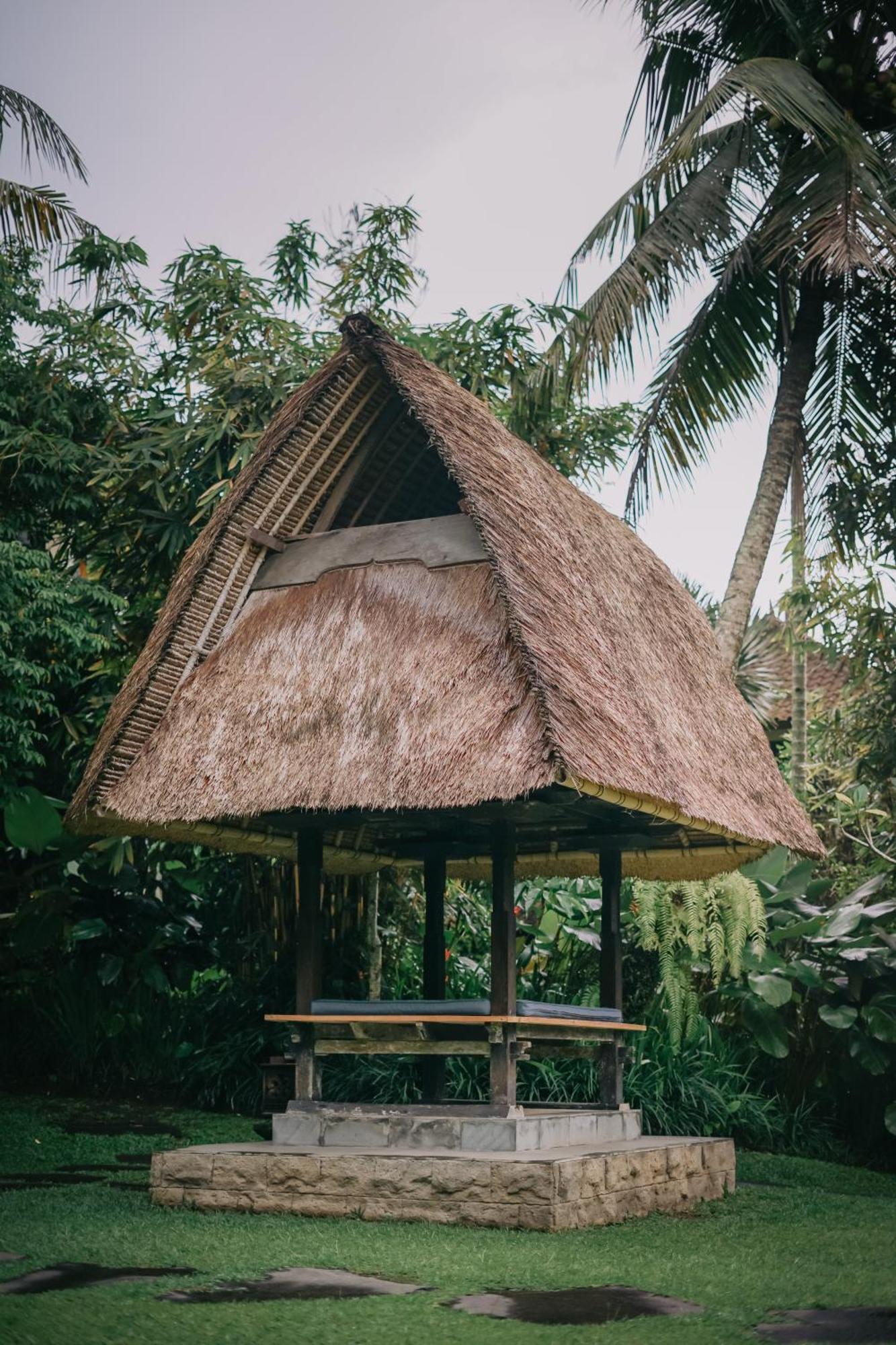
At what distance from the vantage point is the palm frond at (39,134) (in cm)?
1158

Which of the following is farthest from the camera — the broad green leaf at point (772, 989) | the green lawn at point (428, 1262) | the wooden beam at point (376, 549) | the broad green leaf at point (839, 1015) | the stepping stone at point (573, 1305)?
the broad green leaf at point (772, 989)

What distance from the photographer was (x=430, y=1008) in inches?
269

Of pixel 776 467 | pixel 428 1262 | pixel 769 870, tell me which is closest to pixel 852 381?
pixel 776 467

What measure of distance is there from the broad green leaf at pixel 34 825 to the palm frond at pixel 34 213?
440 centimetres

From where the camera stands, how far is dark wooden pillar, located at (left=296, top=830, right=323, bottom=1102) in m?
7.11

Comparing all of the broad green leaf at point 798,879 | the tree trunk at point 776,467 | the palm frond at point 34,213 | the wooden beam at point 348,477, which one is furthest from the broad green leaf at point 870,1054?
the palm frond at point 34,213

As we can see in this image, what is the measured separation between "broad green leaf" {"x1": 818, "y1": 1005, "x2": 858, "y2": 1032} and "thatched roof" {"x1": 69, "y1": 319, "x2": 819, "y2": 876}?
179cm

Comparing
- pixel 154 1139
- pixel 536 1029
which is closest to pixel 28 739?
pixel 154 1139

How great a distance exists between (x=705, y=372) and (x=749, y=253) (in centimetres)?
103

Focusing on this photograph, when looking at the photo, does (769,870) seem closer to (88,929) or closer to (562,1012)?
(562,1012)

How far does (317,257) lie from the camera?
13.2 meters

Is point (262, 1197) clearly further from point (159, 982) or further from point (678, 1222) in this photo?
point (159, 982)

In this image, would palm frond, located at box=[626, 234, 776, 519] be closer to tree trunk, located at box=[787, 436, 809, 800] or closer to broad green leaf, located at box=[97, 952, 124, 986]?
tree trunk, located at box=[787, 436, 809, 800]

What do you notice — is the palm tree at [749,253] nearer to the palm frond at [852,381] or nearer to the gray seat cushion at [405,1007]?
the palm frond at [852,381]
